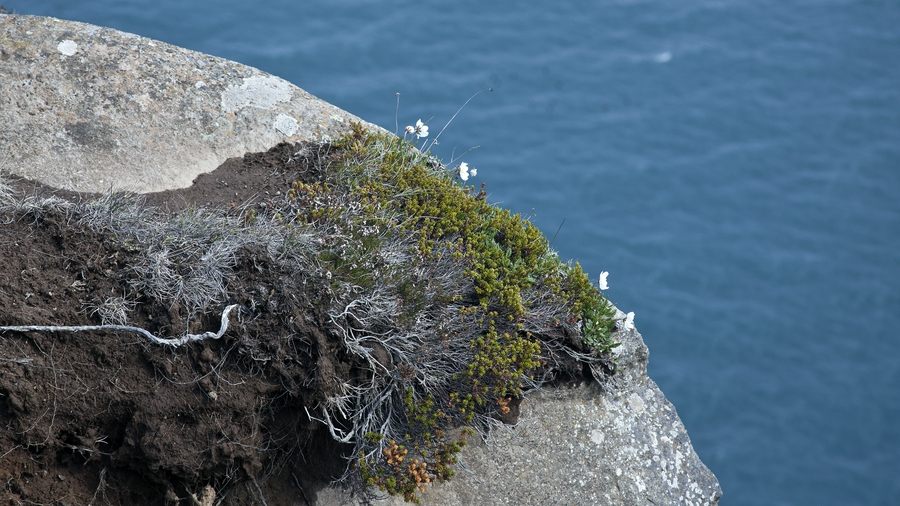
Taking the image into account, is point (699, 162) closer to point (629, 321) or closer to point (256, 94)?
point (629, 321)

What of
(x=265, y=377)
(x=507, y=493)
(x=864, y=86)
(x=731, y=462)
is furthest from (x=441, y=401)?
(x=864, y=86)

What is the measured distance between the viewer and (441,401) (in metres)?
4.96

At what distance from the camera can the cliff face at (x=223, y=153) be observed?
17.0ft

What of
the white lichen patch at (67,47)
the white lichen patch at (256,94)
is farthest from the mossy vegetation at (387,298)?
the white lichen patch at (67,47)

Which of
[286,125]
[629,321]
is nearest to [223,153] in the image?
[286,125]

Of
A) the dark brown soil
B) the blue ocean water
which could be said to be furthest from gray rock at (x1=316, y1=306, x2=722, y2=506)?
the blue ocean water

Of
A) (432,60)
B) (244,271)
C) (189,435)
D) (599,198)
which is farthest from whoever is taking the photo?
(432,60)

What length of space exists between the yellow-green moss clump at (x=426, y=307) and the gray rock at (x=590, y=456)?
0.19 meters

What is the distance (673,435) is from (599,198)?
26.8 feet

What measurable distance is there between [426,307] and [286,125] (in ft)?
7.37

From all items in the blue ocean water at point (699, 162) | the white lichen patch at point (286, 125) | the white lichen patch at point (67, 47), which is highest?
the white lichen patch at point (67, 47)

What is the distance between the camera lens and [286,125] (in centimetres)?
634

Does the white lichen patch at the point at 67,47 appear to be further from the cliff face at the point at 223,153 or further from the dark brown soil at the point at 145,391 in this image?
the dark brown soil at the point at 145,391

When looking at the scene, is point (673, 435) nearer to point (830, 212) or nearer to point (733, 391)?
point (733, 391)
